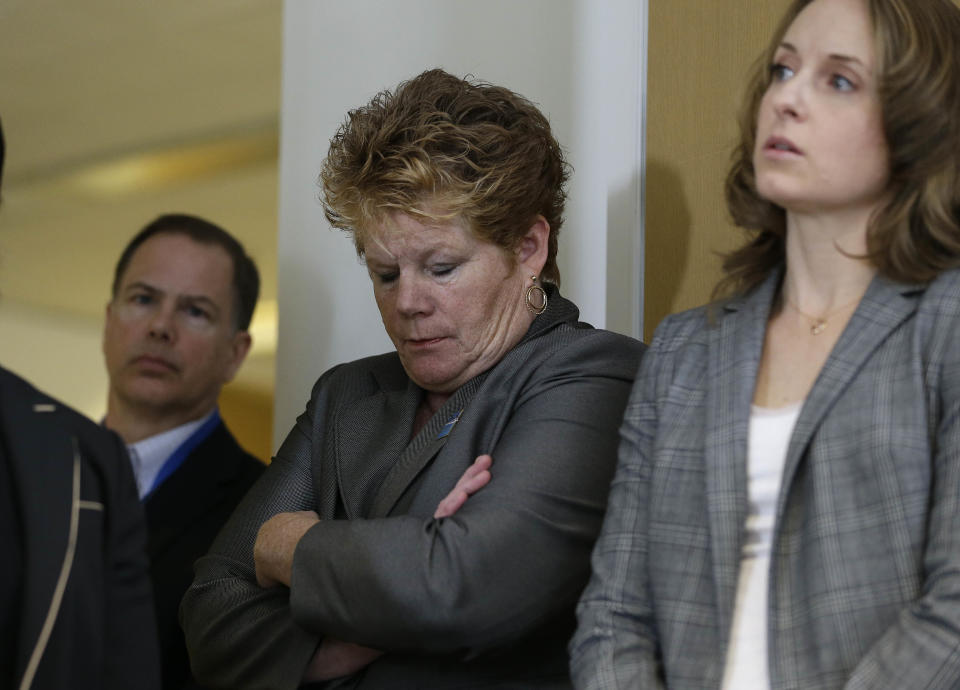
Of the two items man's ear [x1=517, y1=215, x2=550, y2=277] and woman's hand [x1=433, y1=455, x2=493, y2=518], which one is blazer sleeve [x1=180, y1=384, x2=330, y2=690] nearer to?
woman's hand [x1=433, y1=455, x2=493, y2=518]

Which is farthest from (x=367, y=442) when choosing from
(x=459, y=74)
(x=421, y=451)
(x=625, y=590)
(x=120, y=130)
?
(x=120, y=130)

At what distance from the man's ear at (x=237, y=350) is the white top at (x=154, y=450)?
15 centimetres

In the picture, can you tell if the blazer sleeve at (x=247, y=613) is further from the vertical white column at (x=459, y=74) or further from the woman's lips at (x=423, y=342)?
the vertical white column at (x=459, y=74)

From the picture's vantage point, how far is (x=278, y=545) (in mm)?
2045

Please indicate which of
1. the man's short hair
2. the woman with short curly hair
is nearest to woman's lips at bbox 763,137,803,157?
the woman with short curly hair

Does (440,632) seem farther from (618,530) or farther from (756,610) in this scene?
(756,610)

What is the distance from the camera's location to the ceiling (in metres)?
4.64

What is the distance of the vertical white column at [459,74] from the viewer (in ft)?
9.84

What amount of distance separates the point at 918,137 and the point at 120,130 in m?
3.75

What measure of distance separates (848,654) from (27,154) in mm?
4050

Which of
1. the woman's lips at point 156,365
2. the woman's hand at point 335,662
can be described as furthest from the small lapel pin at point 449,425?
the woman's lips at point 156,365

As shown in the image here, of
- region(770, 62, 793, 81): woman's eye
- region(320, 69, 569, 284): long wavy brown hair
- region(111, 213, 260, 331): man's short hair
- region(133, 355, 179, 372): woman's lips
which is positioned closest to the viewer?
region(770, 62, 793, 81): woman's eye

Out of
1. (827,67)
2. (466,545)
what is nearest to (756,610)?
(466,545)

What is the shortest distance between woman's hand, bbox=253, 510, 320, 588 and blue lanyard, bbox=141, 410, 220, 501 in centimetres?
119
